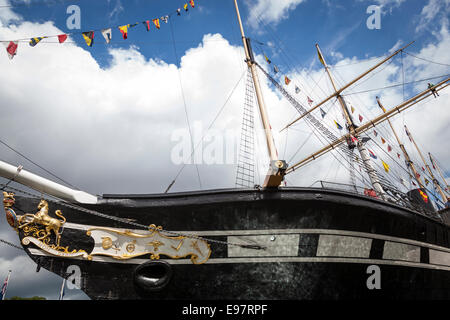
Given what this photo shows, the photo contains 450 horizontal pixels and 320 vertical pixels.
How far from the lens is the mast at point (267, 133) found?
14.6 feet

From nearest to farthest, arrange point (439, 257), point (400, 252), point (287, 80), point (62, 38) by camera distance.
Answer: point (400, 252), point (62, 38), point (439, 257), point (287, 80)

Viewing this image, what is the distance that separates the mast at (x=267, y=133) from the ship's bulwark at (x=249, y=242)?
0.29m

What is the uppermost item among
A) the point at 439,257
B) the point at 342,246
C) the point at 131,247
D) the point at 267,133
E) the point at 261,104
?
the point at 261,104

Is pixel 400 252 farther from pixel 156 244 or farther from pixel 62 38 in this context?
pixel 62 38

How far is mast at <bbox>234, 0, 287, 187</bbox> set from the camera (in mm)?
4438

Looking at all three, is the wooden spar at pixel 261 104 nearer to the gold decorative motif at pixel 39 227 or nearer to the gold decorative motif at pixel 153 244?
the gold decorative motif at pixel 153 244

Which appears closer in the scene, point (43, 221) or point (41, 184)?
point (43, 221)

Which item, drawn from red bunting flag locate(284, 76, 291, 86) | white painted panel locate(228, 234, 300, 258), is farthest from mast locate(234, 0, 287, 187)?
red bunting flag locate(284, 76, 291, 86)

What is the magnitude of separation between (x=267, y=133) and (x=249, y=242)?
9.89 ft

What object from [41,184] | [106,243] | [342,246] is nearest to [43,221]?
Result: [41,184]

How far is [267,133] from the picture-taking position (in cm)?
634

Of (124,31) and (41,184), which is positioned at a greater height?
(124,31)
